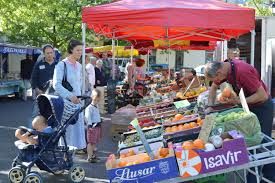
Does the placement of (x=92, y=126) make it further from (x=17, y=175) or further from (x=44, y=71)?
(x=17, y=175)

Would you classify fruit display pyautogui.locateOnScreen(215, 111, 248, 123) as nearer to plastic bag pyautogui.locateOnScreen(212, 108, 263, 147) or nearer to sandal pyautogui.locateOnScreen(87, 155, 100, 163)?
plastic bag pyautogui.locateOnScreen(212, 108, 263, 147)

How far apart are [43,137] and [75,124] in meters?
0.90

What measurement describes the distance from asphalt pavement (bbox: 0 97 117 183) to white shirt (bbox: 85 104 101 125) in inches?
25.8

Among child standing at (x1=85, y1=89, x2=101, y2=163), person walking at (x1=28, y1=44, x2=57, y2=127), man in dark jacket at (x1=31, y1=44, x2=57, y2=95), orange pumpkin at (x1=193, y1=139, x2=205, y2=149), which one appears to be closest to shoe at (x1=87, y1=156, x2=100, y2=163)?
child standing at (x1=85, y1=89, x2=101, y2=163)

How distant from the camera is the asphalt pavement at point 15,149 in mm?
6809

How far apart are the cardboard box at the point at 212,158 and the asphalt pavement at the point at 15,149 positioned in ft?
8.61

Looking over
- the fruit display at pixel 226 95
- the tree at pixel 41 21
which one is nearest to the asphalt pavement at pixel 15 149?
the fruit display at pixel 226 95

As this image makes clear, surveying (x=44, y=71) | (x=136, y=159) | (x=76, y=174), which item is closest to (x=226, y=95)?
(x=136, y=159)

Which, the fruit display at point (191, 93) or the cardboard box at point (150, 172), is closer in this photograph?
the cardboard box at point (150, 172)

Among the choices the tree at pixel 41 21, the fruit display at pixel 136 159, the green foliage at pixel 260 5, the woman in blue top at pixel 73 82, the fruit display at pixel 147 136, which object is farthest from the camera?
the green foliage at pixel 260 5

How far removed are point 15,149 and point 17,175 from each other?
2.98 meters

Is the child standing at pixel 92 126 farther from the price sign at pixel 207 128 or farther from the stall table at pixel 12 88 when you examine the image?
the stall table at pixel 12 88

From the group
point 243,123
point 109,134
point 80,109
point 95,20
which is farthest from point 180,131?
point 109,134

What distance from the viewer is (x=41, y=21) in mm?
28609
